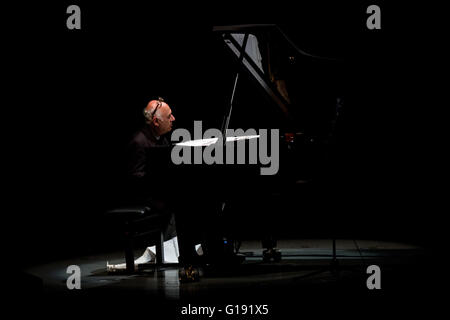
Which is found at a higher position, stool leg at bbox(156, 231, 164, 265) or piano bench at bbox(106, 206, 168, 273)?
piano bench at bbox(106, 206, 168, 273)

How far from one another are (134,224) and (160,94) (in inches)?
77.0

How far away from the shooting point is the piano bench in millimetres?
5309

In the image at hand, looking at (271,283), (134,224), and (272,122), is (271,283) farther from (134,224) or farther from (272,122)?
(134,224)

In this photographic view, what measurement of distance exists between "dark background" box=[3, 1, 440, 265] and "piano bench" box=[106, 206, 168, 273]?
1426 millimetres

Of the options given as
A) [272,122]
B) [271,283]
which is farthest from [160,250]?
[272,122]

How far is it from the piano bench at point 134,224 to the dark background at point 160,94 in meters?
1.43

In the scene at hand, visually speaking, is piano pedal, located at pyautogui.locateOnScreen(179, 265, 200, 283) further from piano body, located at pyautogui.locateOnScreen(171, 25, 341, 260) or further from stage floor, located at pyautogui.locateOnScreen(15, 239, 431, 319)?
piano body, located at pyautogui.locateOnScreen(171, 25, 341, 260)

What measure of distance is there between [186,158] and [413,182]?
129 inches

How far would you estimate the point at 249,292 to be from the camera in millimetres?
4332

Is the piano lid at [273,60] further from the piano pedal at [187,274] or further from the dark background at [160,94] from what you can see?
the piano pedal at [187,274]

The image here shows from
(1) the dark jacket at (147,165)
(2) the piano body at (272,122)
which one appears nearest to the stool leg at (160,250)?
(1) the dark jacket at (147,165)

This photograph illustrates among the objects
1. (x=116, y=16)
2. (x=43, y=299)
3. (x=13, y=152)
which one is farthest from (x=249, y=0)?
(x=43, y=299)

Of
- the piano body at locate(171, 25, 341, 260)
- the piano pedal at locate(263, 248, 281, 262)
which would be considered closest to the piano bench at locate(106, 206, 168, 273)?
the piano body at locate(171, 25, 341, 260)

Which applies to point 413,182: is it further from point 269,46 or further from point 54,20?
point 54,20
